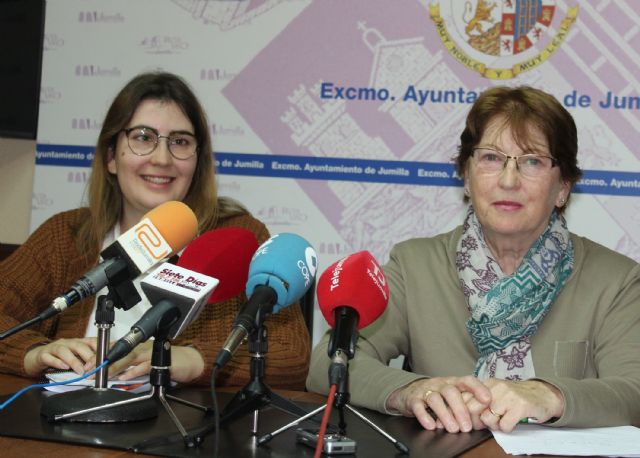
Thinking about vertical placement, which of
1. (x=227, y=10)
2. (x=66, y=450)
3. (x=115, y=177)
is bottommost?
(x=66, y=450)

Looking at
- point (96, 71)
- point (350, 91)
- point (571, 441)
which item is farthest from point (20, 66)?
point (571, 441)

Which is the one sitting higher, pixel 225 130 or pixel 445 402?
pixel 225 130

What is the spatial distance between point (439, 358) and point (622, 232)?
1293mm

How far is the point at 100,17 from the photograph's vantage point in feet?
12.1

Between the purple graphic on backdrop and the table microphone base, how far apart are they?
1.92 metres

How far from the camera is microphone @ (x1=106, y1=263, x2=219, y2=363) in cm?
135

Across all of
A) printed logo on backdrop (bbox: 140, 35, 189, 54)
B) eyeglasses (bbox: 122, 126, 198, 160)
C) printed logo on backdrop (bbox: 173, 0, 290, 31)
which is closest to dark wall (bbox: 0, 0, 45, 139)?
printed logo on backdrop (bbox: 140, 35, 189, 54)

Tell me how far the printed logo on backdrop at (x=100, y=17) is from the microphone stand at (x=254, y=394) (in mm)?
2547

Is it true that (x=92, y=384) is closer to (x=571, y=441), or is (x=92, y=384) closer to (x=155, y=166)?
(x=155, y=166)

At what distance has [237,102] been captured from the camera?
3.52 m

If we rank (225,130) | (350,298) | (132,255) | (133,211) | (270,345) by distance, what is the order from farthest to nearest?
(225,130) < (133,211) < (270,345) < (132,255) < (350,298)

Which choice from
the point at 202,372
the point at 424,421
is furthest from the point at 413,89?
the point at 424,421

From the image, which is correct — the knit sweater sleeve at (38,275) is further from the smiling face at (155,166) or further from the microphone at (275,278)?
the microphone at (275,278)

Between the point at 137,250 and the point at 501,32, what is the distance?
2.15 m
